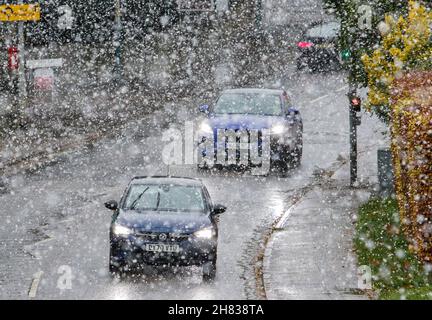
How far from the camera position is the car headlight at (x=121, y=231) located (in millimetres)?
16219

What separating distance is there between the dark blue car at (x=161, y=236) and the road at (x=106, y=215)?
0.30 metres

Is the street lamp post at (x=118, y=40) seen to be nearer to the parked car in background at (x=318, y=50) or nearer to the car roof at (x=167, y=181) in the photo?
the parked car in background at (x=318, y=50)

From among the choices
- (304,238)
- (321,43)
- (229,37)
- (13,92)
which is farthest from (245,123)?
(229,37)

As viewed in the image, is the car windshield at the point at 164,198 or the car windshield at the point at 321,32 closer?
the car windshield at the point at 164,198

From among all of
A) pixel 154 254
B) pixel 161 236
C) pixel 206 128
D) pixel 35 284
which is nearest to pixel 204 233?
pixel 161 236

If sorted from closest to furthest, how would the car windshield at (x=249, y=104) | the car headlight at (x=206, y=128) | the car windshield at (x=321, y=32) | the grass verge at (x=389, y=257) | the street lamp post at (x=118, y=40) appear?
the grass verge at (x=389, y=257) < the car headlight at (x=206, y=128) < the car windshield at (x=249, y=104) < the street lamp post at (x=118, y=40) < the car windshield at (x=321, y=32)

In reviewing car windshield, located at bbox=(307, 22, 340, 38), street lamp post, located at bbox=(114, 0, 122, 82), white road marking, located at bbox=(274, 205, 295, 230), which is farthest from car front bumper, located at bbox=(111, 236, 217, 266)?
car windshield, located at bbox=(307, 22, 340, 38)

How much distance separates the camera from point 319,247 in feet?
60.4

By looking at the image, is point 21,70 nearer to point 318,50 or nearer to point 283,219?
point 283,219

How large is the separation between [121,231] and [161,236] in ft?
1.93

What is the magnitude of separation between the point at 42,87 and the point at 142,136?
6606 mm

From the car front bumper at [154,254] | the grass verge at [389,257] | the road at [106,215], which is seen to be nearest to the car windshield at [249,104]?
the road at [106,215]

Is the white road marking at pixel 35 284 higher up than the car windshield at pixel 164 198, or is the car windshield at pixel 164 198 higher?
the car windshield at pixel 164 198
